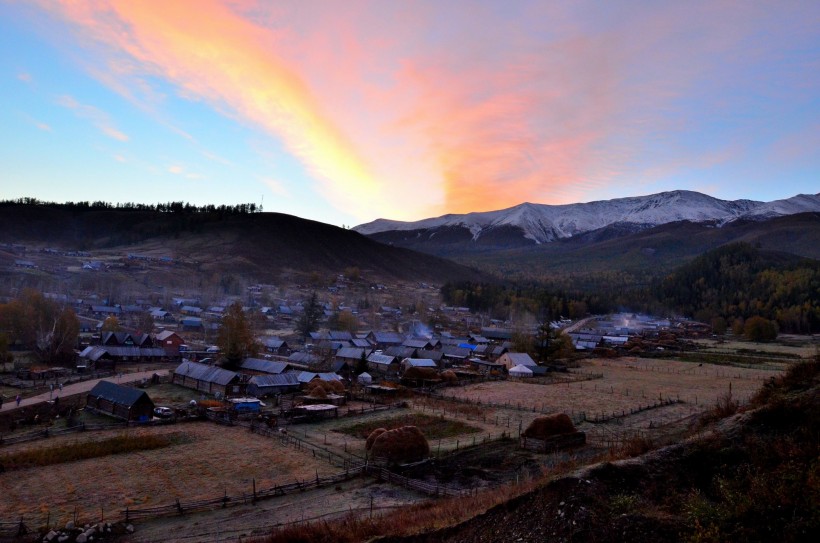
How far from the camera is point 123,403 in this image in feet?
121

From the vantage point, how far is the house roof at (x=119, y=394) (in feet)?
120

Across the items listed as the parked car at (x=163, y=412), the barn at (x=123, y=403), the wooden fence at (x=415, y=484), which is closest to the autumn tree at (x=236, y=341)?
the barn at (x=123, y=403)

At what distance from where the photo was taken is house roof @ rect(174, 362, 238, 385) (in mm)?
46656

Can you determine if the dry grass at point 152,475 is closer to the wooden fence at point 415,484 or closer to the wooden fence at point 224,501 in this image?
the wooden fence at point 224,501

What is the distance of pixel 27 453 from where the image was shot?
27.3m

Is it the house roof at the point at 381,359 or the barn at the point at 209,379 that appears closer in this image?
the barn at the point at 209,379

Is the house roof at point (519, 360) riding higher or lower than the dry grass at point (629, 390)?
higher

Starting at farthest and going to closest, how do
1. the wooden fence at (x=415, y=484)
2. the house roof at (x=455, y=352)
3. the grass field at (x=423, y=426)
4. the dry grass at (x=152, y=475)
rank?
the house roof at (x=455, y=352) < the grass field at (x=423, y=426) < the wooden fence at (x=415, y=484) < the dry grass at (x=152, y=475)

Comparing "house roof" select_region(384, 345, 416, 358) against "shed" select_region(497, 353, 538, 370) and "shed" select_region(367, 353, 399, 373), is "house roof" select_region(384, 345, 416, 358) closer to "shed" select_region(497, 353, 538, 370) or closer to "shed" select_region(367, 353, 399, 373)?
"shed" select_region(367, 353, 399, 373)

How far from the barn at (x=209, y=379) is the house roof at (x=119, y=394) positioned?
334 inches

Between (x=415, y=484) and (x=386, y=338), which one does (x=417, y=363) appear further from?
(x=415, y=484)

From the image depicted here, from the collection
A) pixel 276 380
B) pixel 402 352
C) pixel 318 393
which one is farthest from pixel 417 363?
pixel 318 393

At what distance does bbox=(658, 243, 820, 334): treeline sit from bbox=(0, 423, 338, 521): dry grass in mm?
129405

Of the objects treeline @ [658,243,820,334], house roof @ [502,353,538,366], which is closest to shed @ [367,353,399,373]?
house roof @ [502,353,538,366]
